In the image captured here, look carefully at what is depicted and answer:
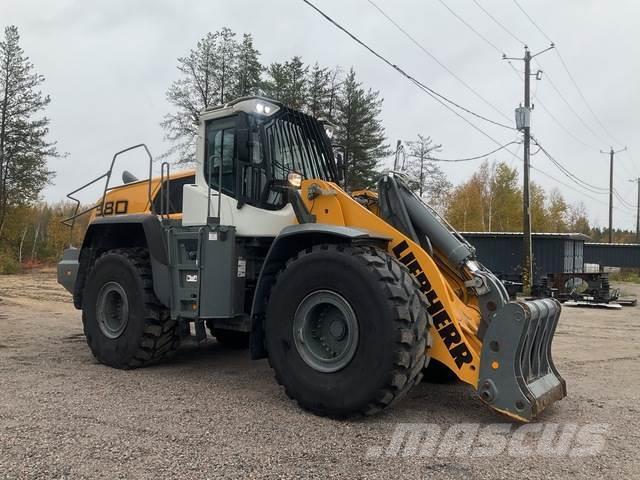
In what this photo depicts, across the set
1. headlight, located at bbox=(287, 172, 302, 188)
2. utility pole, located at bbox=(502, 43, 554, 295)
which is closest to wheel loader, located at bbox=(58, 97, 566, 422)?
headlight, located at bbox=(287, 172, 302, 188)

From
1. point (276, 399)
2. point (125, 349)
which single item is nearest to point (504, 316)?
point (276, 399)

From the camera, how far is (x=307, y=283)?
4.88 metres

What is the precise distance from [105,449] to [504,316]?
123 inches

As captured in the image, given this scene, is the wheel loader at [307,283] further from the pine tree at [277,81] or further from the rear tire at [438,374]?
the pine tree at [277,81]

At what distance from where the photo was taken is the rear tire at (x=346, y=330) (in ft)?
14.2

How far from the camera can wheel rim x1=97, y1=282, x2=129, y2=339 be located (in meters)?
6.75

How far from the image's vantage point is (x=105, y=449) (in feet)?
12.9

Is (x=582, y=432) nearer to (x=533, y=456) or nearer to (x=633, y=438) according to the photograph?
(x=633, y=438)

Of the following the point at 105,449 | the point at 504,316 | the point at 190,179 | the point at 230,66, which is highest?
the point at 230,66

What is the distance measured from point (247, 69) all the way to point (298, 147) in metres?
25.5

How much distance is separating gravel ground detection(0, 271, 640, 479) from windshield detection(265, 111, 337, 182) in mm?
2372

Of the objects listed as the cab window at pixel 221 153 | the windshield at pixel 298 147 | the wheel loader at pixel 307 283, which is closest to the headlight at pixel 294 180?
the wheel loader at pixel 307 283

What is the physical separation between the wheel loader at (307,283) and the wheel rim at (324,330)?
0.04 feet

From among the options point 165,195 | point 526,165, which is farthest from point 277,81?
point 165,195
